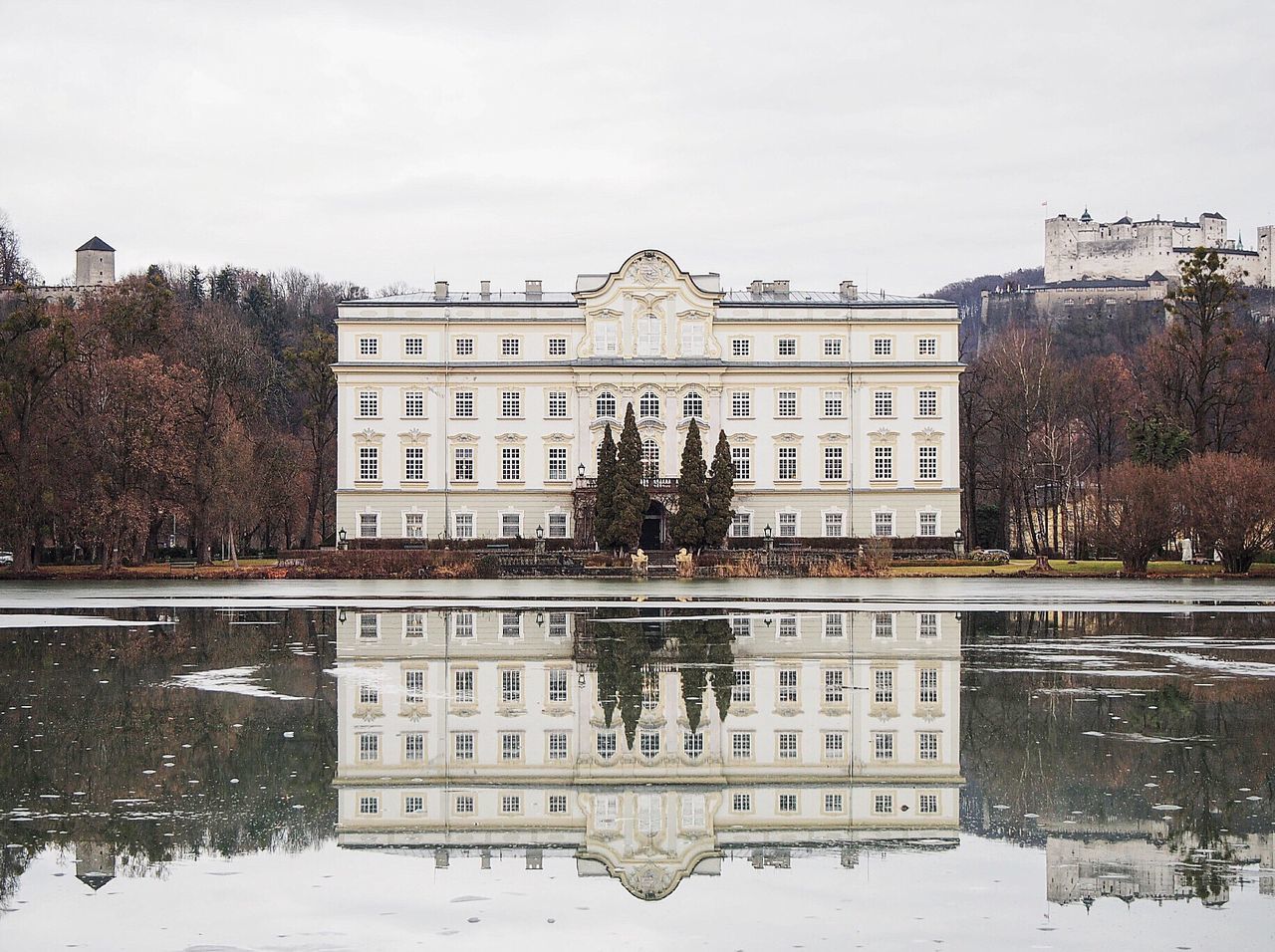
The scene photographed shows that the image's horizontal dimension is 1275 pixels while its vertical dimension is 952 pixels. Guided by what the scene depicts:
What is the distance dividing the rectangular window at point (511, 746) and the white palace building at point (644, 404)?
52.5 meters

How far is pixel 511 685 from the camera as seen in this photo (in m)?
18.4

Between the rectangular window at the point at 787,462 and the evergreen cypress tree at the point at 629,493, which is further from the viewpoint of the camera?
the rectangular window at the point at 787,462

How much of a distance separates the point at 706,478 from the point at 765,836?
51.0 metres

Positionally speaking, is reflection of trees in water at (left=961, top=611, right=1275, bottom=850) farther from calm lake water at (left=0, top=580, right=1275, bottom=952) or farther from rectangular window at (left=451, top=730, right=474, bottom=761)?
rectangular window at (left=451, top=730, right=474, bottom=761)

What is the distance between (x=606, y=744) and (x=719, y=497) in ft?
156

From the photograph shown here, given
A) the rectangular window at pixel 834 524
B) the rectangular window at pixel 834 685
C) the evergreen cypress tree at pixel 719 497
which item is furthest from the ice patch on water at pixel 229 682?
the rectangular window at pixel 834 524

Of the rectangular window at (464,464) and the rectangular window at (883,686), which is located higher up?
the rectangular window at (464,464)

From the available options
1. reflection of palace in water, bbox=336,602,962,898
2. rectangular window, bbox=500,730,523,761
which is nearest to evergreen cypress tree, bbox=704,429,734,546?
reflection of palace in water, bbox=336,602,962,898

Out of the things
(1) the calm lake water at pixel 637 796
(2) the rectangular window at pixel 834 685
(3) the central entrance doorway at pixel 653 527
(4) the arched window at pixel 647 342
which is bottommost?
(1) the calm lake water at pixel 637 796

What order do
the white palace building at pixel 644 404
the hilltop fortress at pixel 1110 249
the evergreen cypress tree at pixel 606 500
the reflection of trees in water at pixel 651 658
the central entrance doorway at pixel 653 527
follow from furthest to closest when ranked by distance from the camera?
1. the hilltop fortress at pixel 1110 249
2. the white palace building at pixel 644 404
3. the central entrance doorway at pixel 653 527
4. the evergreen cypress tree at pixel 606 500
5. the reflection of trees in water at pixel 651 658

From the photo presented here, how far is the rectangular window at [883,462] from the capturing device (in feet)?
222

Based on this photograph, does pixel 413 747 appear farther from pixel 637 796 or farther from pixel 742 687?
pixel 742 687

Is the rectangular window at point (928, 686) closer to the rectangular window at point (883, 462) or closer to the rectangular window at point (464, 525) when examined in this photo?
the rectangular window at point (883, 462)

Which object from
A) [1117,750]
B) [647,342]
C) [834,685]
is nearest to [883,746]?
[1117,750]
